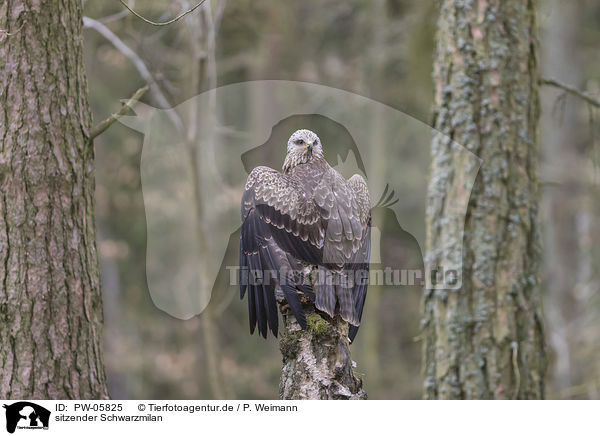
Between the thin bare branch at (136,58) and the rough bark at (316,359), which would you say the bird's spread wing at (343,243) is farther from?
the thin bare branch at (136,58)

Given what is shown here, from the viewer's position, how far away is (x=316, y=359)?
243cm

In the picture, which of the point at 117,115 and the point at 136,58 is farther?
the point at 136,58

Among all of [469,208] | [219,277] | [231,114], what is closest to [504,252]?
[469,208]

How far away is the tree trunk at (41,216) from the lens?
3068 millimetres

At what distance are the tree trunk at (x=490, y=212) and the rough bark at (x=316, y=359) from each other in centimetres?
188

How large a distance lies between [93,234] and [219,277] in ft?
3.34

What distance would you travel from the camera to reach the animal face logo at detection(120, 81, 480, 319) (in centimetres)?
245

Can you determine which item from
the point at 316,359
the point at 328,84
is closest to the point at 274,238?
the point at 316,359

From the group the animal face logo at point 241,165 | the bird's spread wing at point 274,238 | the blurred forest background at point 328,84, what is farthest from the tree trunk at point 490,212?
the bird's spread wing at point 274,238

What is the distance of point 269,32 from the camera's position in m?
7.81

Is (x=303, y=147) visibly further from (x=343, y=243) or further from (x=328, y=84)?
(x=328, y=84)
